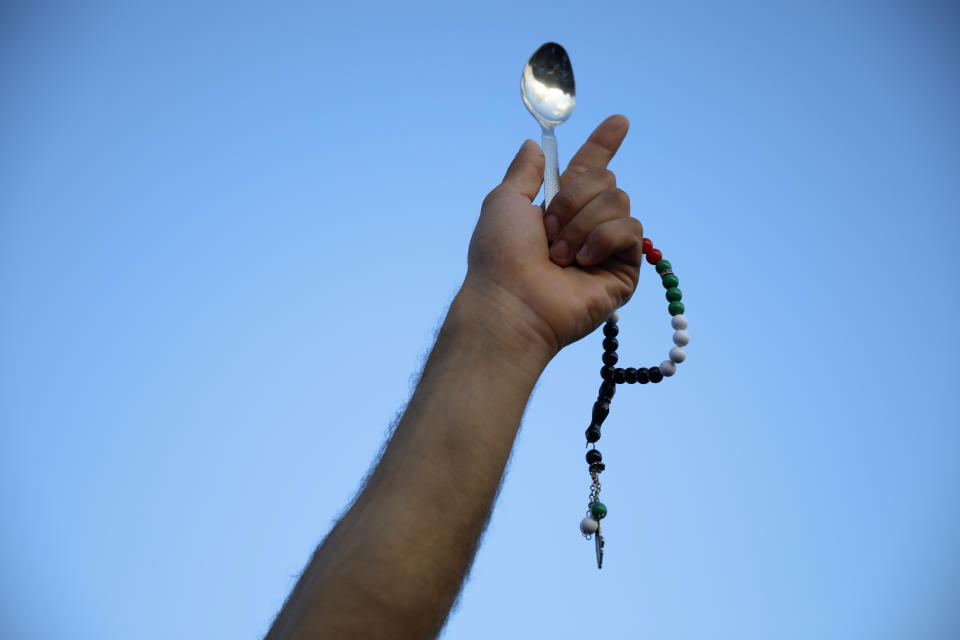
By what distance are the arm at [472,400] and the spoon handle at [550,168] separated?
53 mm

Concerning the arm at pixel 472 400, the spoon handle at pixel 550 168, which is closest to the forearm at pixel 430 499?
the arm at pixel 472 400

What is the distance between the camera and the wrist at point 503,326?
1442 millimetres

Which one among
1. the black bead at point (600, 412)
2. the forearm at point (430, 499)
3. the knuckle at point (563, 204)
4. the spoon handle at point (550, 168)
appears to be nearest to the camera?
the forearm at point (430, 499)

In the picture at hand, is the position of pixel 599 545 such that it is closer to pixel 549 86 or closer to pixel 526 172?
pixel 526 172

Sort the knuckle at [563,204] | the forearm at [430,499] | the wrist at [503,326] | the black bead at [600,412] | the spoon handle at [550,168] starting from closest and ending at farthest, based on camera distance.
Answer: the forearm at [430,499]
the wrist at [503,326]
the knuckle at [563,204]
the spoon handle at [550,168]
the black bead at [600,412]

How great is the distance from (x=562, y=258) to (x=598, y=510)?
58cm

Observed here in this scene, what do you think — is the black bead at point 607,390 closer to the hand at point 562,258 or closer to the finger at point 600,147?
the hand at point 562,258

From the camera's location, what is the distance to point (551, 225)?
5.25 ft

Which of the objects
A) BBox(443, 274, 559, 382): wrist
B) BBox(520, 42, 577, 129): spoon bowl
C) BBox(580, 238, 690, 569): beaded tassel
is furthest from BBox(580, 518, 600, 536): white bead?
BBox(520, 42, 577, 129): spoon bowl

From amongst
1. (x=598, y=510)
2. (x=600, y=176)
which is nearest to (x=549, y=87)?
(x=600, y=176)

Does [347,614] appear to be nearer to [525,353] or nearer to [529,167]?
[525,353]

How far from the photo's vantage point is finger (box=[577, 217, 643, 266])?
59.9 inches

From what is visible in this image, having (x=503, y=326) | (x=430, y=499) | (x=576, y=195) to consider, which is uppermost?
(x=576, y=195)

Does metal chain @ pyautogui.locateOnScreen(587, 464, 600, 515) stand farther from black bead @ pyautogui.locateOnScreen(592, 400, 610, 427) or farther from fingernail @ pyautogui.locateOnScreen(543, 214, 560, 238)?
fingernail @ pyautogui.locateOnScreen(543, 214, 560, 238)
